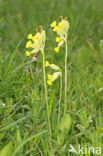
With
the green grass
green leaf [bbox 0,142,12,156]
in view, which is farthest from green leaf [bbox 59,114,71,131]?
green leaf [bbox 0,142,12,156]

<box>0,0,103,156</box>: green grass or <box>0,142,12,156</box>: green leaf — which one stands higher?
<box>0,0,103,156</box>: green grass

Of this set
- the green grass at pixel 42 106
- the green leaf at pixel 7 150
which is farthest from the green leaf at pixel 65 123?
the green leaf at pixel 7 150

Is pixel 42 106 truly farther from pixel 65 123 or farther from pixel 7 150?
pixel 7 150

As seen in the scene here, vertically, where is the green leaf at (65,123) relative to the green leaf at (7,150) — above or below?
above

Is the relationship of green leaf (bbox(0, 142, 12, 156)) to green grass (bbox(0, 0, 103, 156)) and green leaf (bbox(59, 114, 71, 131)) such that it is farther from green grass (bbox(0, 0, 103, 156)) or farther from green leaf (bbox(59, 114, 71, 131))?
green leaf (bbox(59, 114, 71, 131))

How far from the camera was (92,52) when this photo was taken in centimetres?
334

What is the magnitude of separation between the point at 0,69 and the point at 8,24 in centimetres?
235

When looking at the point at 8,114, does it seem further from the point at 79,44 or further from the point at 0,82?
the point at 79,44

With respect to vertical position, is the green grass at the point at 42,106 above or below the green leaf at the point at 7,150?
above

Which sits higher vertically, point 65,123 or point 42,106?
point 42,106

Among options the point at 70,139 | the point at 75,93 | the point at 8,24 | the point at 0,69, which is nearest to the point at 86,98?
the point at 75,93

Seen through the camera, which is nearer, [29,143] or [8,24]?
[29,143]

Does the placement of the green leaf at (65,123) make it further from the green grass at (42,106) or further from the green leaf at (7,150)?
the green leaf at (7,150)

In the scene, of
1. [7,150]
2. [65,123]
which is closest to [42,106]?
[65,123]
